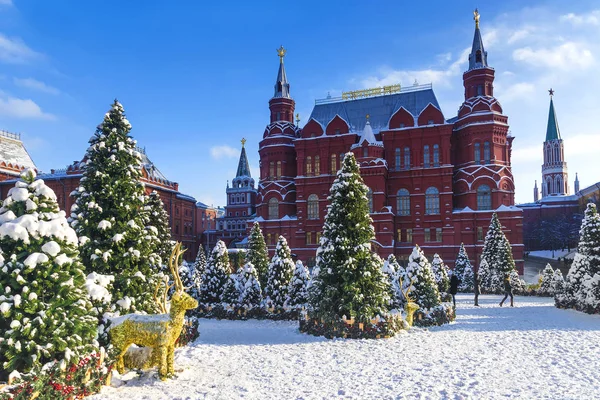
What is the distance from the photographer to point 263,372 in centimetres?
949

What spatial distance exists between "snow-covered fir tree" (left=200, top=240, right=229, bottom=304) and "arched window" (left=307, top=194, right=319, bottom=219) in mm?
25936

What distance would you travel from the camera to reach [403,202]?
46.8m

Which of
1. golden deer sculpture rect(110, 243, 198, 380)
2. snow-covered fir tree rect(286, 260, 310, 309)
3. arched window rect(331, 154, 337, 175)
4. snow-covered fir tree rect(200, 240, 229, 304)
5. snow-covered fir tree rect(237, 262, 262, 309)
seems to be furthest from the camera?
arched window rect(331, 154, 337, 175)

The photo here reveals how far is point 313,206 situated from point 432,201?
13.3m

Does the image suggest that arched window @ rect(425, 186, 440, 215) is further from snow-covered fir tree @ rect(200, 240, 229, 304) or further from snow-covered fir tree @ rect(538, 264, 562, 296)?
snow-covered fir tree @ rect(200, 240, 229, 304)

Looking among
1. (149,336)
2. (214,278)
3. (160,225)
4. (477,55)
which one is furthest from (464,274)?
(149,336)

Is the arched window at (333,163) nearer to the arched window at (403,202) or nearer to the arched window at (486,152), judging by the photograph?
the arched window at (403,202)

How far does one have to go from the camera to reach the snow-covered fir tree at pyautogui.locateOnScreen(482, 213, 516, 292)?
31375 mm

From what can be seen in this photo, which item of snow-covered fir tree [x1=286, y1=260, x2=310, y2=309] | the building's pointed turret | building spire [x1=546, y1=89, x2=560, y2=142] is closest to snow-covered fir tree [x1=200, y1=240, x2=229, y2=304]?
snow-covered fir tree [x1=286, y1=260, x2=310, y2=309]

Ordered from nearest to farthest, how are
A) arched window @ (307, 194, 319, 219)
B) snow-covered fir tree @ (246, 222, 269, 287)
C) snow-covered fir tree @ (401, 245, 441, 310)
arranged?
snow-covered fir tree @ (401, 245, 441, 310) → snow-covered fir tree @ (246, 222, 269, 287) → arched window @ (307, 194, 319, 219)

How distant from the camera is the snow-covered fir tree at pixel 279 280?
1983 cm

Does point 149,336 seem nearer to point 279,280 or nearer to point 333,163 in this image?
point 279,280

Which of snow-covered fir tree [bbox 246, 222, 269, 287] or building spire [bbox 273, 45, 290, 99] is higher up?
building spire [bbox 273, 45, 290, 99]

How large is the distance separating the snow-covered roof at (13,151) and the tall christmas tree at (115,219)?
55834mm
